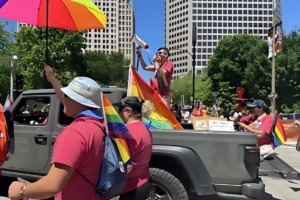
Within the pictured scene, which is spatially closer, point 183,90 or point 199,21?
point 183,90

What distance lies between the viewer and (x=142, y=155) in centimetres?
272

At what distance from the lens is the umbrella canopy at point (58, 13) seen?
4207 millimetres

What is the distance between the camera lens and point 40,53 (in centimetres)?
3291

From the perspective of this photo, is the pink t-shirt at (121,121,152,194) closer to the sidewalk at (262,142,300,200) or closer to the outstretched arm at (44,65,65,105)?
the outstretched arm at (44,65,65,105)

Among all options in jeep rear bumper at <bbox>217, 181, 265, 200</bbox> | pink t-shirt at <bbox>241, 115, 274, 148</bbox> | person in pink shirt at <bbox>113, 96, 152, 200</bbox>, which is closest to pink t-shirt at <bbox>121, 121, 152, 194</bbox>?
person in pink shirt at <bbox>113, 96, 152, 200</bbox>

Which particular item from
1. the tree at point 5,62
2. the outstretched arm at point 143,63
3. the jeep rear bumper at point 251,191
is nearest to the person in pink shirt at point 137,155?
the jeep rear bumper at point 251,191

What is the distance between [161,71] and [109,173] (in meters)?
3.26

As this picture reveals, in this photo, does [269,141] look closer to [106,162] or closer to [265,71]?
[106,162]

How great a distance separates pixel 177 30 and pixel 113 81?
92541 millimetres

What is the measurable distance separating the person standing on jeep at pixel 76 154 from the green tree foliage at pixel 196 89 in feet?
178

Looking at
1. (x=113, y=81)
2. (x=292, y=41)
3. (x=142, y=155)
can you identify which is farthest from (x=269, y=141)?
(x=113, y=81)

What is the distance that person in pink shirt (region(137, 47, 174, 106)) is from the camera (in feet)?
16.0

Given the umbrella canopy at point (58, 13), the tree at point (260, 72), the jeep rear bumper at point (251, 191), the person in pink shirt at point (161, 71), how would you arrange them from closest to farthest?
1. the jeep rear bumper at point (251, 191)
2. the umbrella canopy at point (58, 13)
3. the person in pink shirt at point (161, 71)
4. the tree at point (260, 72)

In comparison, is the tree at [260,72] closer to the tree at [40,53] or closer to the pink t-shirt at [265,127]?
the tree at [40,53]
